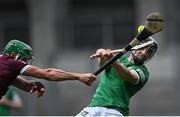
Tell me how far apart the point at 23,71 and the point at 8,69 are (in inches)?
7.5

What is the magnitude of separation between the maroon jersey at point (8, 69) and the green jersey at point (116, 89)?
3.20 feet

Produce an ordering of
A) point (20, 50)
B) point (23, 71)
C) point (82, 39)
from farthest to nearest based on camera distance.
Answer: point (82, 39) < point (20, 50) < point (23, 71)

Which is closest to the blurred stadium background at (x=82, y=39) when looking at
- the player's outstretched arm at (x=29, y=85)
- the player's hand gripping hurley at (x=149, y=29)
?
the player's outstretched arm at (x=29, y=85)

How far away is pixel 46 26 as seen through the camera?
25.6 metres

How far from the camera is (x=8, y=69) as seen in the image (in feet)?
32.3

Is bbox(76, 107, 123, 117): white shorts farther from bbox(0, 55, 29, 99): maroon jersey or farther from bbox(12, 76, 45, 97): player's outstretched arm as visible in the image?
bbox(0, 55, 29, 99): maroon jersey

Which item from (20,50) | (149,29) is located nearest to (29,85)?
(20,50)

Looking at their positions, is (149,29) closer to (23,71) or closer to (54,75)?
(54,75)

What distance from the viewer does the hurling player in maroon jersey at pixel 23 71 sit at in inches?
383

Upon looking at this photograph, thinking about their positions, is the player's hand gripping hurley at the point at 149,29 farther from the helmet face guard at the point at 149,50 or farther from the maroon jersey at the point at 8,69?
the maroon jersey at the point at 8,69

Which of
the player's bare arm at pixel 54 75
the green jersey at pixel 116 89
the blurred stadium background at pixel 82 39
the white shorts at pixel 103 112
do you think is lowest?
the blurred stadium background at pixel 82 39

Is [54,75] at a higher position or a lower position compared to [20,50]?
lower

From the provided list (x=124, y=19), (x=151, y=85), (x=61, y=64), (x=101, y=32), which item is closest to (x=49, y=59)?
(x=61, y=64)

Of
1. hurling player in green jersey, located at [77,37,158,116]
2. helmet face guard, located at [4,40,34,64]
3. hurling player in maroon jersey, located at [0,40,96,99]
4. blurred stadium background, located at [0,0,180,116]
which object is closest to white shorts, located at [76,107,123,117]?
hurling player in green jersey, located at [77,37,158,116]
